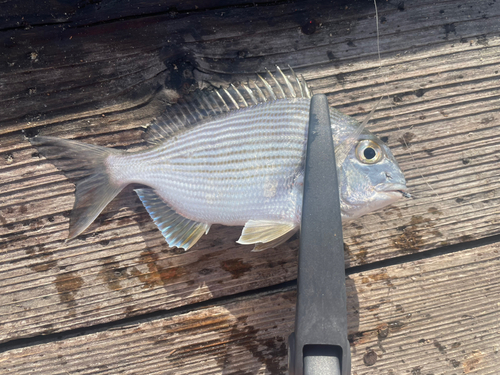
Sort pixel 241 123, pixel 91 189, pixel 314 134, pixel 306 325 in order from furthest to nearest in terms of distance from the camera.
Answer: pixel 91 189
pixel 241 123
pixel 314 134
pixel 306 325

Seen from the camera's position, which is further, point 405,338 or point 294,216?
point 405,338

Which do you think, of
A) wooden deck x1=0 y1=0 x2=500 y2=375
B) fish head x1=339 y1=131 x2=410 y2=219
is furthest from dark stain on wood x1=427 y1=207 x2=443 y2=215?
fish head x1=339 y1=131 x2=410 y2=219

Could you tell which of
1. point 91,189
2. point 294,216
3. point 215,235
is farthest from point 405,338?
point 91,189

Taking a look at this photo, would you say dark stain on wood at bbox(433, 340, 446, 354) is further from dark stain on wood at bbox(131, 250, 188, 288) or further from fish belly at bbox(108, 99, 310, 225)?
dark stain on wood at bbox(131, 250, 188, 288)

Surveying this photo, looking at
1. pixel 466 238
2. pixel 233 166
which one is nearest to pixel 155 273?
pixel 233 166

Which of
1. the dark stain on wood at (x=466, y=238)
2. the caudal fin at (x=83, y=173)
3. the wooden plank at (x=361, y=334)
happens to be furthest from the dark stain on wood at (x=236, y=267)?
the dark stain on wood at (x=466, y=238)

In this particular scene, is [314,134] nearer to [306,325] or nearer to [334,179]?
[334,179]
